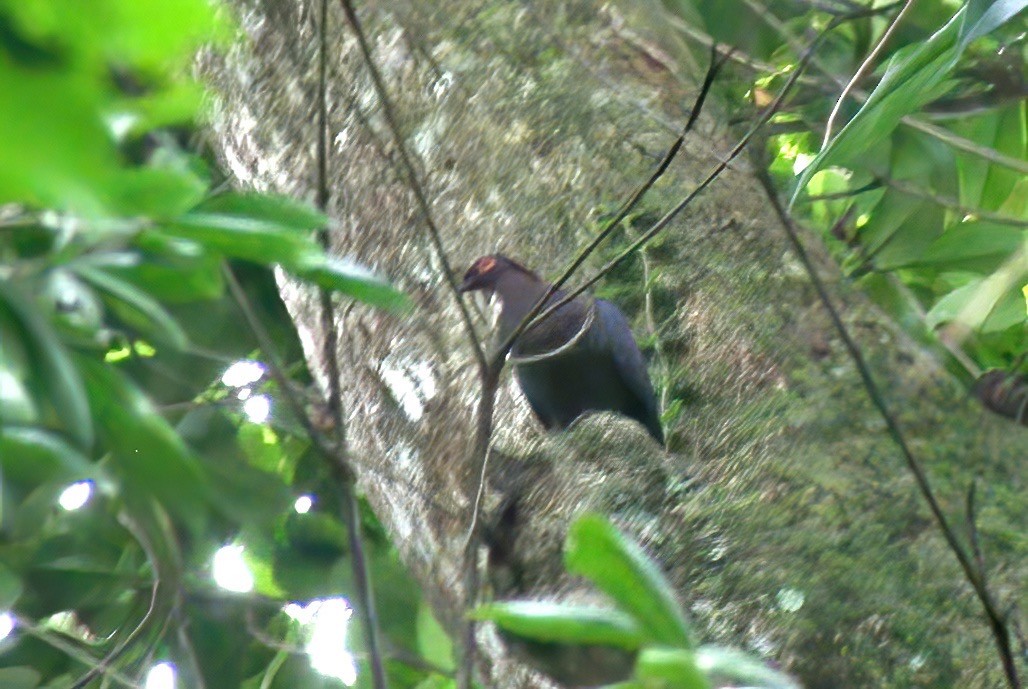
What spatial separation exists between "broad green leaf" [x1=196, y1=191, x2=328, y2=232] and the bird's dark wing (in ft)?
4.07

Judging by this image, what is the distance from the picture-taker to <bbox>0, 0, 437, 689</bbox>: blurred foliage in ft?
1.62

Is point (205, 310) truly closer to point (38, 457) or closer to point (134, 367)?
point (134, 367)

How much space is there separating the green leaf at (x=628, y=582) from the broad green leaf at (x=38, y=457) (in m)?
0.40

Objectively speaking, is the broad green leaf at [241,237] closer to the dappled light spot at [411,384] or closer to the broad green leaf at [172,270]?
the broad green leaf at [172,270]

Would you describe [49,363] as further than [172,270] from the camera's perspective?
No

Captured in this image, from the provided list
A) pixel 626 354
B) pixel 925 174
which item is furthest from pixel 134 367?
pixel 925 174

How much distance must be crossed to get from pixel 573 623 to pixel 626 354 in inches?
74.6

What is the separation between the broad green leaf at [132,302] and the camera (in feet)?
3.13

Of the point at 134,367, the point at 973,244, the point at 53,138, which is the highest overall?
the point at 973,244

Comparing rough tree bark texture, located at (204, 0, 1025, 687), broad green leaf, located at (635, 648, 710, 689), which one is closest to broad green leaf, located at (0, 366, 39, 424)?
broad green leaf, located at (635, 648, 710, 689)

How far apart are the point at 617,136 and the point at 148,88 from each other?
1.83 meters

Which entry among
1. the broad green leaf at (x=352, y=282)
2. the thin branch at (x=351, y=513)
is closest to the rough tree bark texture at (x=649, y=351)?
the thin branch at (x=351, y=513)

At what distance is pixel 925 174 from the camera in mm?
3473

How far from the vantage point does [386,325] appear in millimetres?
2377
